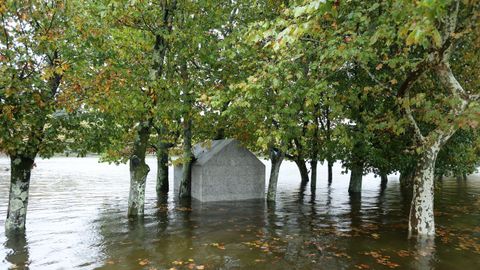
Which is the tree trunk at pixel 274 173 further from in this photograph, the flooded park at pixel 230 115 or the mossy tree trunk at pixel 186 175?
the mossy tree trunk at pixel 186 175

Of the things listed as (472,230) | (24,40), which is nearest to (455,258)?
(472,230)

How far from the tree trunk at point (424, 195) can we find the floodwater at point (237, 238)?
67cm

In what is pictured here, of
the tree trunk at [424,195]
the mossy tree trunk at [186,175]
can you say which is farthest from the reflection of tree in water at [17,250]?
the tree trunk at [424,195]

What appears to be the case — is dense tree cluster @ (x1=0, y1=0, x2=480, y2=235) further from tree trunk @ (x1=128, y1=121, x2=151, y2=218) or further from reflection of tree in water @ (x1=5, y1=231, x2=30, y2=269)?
reflection of tree in water @ (x1=5, y1=231, x2=30, y2=269)

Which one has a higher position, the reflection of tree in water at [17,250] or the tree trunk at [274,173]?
the tree trunk at [274,173]

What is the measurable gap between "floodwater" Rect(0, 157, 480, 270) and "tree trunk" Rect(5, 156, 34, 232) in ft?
2.46

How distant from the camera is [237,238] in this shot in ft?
47.4

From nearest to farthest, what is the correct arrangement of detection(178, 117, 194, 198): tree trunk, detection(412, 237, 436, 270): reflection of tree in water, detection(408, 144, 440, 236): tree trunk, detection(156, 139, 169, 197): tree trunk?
detection(412, 237, 436, 270): reflection of tree in water, detection(408, 144, 440, 236): tree trunk, detection(178, 117, 194, 198): tree trunk, detection(156, 139, 169, 197): tree trunk

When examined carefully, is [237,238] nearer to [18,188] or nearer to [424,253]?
[424,253]

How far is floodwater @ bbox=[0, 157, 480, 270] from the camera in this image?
11391 mm

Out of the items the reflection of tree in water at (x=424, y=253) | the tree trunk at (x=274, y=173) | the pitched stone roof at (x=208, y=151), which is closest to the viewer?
the reflection of tree in water at (x=424, y=253)

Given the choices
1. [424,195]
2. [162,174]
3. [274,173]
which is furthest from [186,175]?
[424,195]

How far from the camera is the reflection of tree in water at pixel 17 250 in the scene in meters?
11.3

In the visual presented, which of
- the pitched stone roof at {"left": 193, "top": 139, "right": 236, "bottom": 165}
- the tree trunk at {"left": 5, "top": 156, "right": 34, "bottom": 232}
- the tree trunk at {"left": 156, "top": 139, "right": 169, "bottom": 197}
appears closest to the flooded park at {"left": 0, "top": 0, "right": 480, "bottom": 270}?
the tree trunk at {"left": 5, "top": 156, "right": 34, "bottom": 232}
